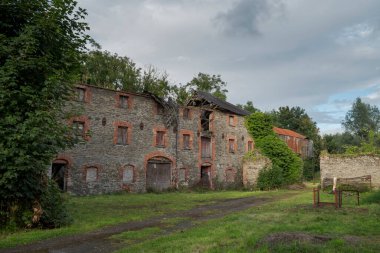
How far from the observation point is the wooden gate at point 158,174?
1097 inches

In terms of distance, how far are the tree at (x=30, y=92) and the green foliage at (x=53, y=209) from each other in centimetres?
26

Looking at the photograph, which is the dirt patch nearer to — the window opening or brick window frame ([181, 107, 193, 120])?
brick window frame ([181, 107, 193, 120])

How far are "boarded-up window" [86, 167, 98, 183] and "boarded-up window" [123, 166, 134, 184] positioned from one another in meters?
2.35

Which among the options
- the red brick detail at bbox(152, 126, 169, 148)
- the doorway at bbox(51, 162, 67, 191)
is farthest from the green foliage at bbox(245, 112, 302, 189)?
the doorway at bbox(51, 162, 67, 191)

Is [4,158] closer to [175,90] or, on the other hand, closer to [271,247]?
[271,247]

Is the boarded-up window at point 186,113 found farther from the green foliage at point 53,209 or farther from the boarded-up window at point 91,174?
the green foliage at point 53,209

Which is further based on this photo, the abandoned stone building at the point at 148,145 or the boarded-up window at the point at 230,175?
the boarded-up window at the point at 230,175

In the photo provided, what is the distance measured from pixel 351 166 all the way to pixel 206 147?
1238 centimetres

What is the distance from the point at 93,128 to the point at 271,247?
1932cm

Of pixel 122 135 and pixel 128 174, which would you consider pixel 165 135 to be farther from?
pixel 128 174

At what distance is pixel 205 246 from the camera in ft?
25.4

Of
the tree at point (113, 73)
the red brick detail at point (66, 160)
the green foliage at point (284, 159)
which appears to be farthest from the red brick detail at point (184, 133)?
the tree at point (113, 73)

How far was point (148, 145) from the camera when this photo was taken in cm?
2783

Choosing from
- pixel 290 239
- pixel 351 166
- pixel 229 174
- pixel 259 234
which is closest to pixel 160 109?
pixel 229 174
